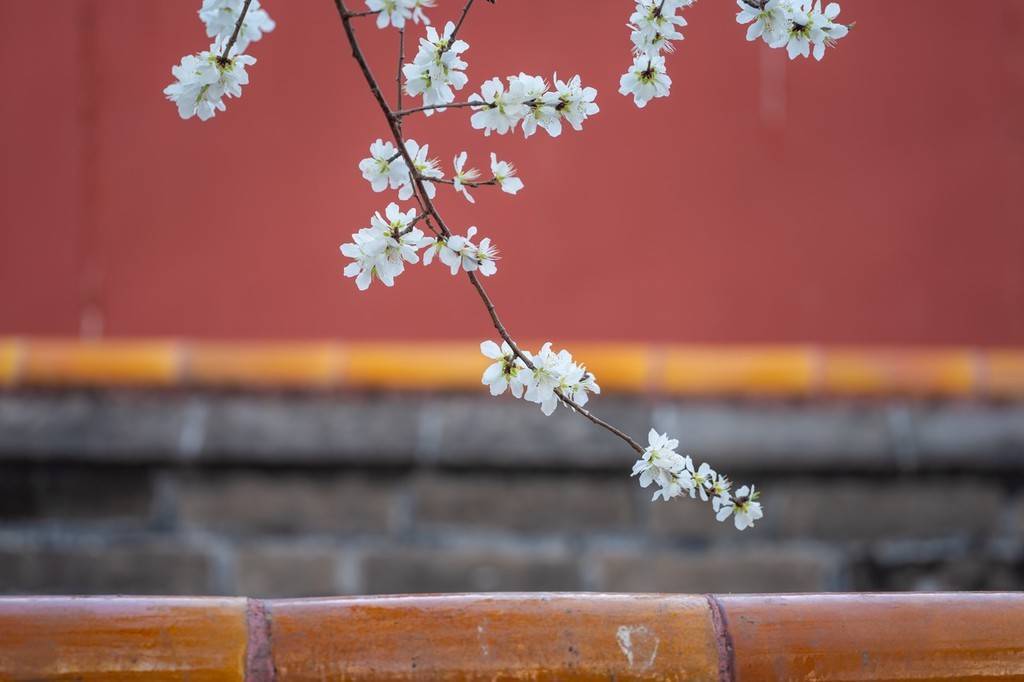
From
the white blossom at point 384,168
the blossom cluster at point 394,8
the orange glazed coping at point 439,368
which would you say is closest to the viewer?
the blossom cluster at point 394,8

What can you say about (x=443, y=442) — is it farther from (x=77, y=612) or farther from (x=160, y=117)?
(x=77, y=612)

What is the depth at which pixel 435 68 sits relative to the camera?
86 cm

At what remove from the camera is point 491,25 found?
220 centimetres

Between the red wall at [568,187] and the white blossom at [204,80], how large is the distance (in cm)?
130

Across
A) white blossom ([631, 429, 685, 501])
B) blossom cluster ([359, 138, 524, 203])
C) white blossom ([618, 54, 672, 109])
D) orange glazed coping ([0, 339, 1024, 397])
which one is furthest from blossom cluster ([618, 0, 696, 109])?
orange glazed coping ([0, 339, 1024, 397])

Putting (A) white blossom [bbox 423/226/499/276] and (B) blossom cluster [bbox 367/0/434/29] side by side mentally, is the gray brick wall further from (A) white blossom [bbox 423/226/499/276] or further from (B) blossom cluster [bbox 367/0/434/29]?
(B) blossom cluster [bbox 367/0/434/29]

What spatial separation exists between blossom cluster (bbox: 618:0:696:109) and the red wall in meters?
1.26

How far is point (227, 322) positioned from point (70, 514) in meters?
0.45

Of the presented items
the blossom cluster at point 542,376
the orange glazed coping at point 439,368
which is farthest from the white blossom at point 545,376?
the orange glazed coping at point 439,368

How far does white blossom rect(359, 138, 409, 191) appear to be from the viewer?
2.86ft

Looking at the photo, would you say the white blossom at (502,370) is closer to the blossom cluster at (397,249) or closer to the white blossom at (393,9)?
the blossom cluster at (397,249)

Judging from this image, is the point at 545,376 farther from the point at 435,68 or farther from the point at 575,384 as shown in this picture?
the point at 435,68

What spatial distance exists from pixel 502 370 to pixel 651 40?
263 millimetres

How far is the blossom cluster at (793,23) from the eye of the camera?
2.93 ft
